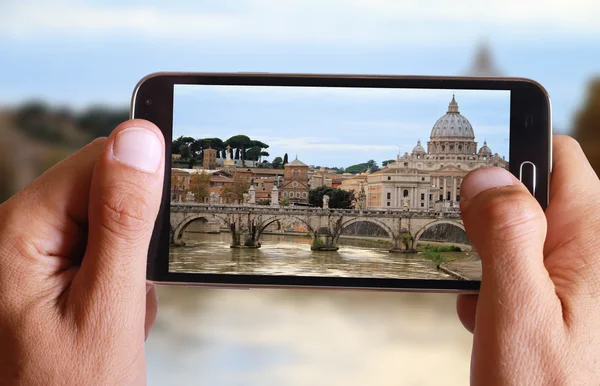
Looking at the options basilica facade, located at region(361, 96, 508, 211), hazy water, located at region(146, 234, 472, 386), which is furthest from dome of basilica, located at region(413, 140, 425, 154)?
hazy water, located at region(146, 234, 472, 386)

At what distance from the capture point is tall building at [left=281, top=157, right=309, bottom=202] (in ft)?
4.36

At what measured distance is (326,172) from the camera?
4.35 ft

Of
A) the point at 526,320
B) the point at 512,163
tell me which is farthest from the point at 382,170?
the point at 526,320

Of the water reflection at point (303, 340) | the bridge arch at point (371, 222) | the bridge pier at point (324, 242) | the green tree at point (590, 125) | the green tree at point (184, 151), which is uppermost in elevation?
the green tree at point (590, 125)

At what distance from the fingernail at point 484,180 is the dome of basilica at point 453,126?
18cm

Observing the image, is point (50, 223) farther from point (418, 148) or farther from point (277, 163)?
point (418, 148)

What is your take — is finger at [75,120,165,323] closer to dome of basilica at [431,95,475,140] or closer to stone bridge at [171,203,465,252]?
stone bridge at [171,203,465,252]

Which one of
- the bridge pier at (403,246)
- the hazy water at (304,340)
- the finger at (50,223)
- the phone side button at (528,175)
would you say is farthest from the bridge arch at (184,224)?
the hazy water at (304,340)

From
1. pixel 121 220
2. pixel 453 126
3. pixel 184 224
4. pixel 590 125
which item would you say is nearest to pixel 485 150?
pixel 453 126

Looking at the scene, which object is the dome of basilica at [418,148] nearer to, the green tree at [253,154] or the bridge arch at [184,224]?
the green tree at [253,154]

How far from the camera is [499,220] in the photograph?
35.9 inches

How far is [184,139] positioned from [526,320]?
67cm

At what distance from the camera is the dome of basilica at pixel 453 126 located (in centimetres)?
115

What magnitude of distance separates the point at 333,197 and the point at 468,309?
1.25 ft
